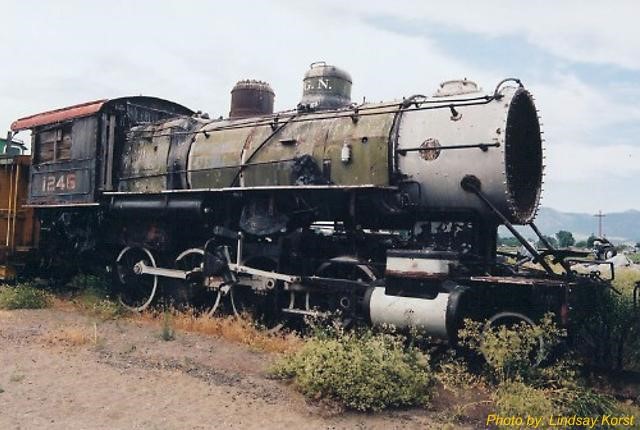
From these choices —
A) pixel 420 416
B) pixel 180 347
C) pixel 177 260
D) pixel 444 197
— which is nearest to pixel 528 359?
pixel 420 416

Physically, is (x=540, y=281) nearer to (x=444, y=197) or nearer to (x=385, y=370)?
(x=444, y=197)

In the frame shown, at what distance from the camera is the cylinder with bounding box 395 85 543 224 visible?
7.03 m

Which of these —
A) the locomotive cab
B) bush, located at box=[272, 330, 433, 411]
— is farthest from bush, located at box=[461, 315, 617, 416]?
the locomotive cab

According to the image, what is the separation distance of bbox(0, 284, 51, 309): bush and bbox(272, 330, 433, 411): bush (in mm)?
6984

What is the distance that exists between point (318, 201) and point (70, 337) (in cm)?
393

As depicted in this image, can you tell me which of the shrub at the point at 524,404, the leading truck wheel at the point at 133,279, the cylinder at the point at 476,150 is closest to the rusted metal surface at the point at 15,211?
the leading truck wheel at the point at 133,279

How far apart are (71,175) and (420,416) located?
29.0 ft

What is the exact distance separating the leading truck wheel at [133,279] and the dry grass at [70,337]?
2368 millimetres

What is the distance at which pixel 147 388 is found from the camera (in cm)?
589

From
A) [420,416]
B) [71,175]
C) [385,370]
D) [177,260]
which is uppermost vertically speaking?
[71,175]

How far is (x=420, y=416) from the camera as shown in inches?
209

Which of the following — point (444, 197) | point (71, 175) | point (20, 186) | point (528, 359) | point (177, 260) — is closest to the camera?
point (528, 359)

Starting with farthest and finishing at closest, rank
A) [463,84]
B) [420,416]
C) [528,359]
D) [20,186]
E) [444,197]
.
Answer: [20,186], [463,84], [444,197], [528,359], [420,416]

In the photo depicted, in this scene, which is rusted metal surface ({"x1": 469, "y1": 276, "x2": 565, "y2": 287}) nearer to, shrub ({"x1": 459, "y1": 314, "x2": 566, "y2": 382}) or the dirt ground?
shrub ({"x1": 459, "y1": 314, "x2": 566, "y2": 382})
